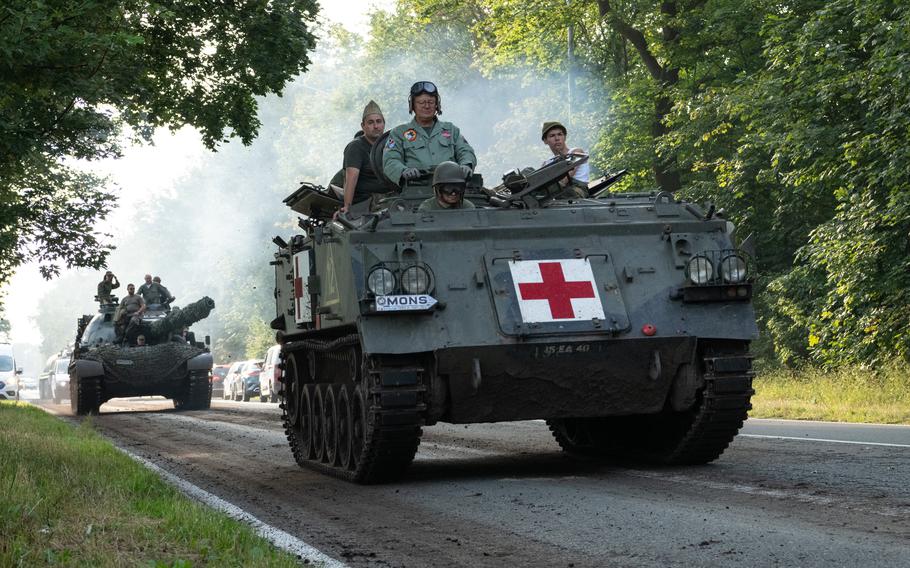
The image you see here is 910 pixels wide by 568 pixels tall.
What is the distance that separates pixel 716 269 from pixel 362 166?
368 cm

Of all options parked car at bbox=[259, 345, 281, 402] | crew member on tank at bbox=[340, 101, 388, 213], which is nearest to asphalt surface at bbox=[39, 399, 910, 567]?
crew member on tank at bbox=[340, 101, 388, 213]

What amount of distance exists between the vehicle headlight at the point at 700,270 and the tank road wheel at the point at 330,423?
10.6 ft

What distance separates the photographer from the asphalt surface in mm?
6699

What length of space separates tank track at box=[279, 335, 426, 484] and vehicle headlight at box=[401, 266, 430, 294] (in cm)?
52

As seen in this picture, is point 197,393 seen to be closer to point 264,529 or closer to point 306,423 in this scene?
point 306,423

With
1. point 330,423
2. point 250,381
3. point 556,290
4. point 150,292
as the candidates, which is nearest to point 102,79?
point 330,423

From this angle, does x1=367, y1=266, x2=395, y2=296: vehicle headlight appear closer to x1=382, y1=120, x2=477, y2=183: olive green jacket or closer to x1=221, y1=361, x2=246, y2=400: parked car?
x1=382, y1=120, x2=477, y2=183: olive green jacket

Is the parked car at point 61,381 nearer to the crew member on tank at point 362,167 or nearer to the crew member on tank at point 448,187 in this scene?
the crew member on tank at point 362,167

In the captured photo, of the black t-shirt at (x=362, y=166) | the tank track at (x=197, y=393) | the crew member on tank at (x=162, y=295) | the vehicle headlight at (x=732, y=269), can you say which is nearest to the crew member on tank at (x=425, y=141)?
the black t-shirt at (x=362, y=166)

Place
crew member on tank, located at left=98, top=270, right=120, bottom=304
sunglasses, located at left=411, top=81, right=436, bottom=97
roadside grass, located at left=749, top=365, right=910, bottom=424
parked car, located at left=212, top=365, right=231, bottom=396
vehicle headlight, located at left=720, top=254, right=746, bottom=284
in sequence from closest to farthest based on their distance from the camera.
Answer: vehicle headlight, located at left=720, top=254, right=746, bottom=284
sunglasses, located at left=411, top=81, right=436, bottom=97
roadside grass, located at left=749, top=365, right=910, bottom=424
crew member on tank, located at left=98, top=270, right=120, bottom=304
parked car, located at left=212, top=365, right=231, bottom=396

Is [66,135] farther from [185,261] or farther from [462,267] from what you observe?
[185,261]

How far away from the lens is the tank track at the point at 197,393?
1193 inches

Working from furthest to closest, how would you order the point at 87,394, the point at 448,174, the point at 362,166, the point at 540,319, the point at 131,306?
the point at 131,306 → the point at 87,394 → the point at 362,166 → the point at 448,174 → the point at 540,319

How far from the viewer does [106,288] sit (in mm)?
32062
